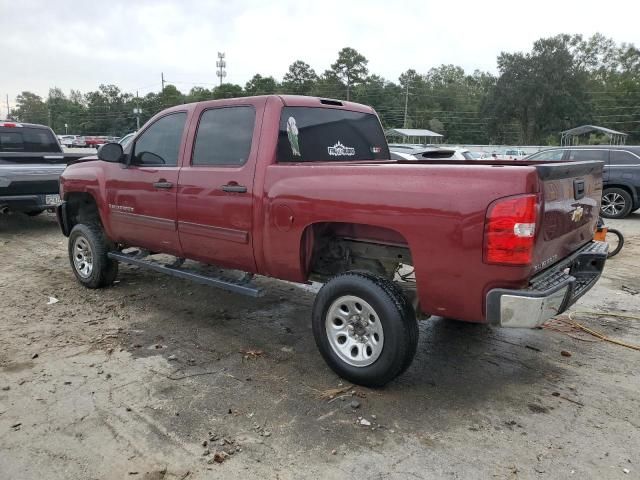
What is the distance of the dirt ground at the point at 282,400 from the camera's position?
109 inches

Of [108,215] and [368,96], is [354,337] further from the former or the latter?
[368,96]

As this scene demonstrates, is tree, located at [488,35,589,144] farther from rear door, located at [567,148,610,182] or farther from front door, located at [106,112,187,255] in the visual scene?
front door, located at [106,112,187,255]

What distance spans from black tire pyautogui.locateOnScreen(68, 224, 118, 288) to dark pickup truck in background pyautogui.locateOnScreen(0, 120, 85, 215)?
3.53 m

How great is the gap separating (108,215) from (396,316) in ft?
11.7

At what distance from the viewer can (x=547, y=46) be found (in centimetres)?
6625

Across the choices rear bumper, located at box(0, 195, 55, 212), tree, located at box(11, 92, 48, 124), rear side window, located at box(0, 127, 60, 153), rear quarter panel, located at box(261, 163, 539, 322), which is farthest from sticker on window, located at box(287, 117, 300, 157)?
tree, located at box(11, 92, 48, 124)

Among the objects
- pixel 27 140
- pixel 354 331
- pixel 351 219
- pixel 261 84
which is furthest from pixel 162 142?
pixel 261 84

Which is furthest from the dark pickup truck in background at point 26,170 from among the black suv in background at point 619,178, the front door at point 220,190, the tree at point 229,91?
the tree at point 229,91

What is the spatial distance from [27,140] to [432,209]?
31.5 ft

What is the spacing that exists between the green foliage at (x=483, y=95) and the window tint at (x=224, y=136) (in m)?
49.5

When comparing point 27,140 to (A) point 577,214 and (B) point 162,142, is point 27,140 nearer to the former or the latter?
(B) point 162,142

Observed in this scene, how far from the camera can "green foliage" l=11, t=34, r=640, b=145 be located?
6650cm

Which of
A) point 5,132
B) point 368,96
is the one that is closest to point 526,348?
point 5,132

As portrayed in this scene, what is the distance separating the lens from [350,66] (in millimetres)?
83000
